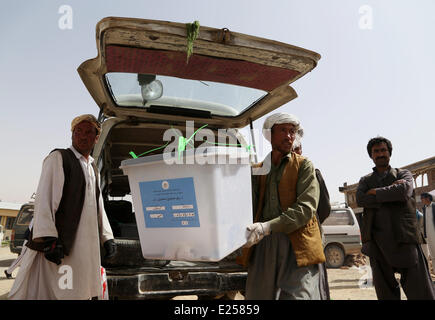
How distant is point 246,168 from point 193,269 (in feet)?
4.36

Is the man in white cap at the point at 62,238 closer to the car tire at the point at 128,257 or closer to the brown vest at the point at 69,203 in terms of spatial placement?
the brown vest at the point at 69,203

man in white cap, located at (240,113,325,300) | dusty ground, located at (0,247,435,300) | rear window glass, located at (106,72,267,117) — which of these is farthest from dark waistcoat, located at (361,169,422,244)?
dusty ground, located at (0,247,435,300)

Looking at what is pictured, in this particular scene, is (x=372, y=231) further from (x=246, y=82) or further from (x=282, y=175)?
(x=246, y=82)

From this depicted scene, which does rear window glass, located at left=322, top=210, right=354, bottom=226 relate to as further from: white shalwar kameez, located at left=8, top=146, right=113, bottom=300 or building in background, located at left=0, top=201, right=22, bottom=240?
building in background, located at left=0, top=201, right=22, bottom=240

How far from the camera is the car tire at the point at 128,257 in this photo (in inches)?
110

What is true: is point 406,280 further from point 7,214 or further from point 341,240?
point 7,214

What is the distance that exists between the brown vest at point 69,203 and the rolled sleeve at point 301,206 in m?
1.25

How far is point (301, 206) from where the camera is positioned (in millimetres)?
2043

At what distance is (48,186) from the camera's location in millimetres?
2193

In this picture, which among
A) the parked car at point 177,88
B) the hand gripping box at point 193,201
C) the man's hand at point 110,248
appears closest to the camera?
the hand gripping box at point 193,201

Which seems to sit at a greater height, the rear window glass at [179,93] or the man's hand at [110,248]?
the rear window glass at [179,93]

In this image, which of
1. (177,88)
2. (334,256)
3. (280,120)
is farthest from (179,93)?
(334,256)

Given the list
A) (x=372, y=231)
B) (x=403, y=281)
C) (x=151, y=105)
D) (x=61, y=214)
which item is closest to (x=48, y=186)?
(x=61, y=214)

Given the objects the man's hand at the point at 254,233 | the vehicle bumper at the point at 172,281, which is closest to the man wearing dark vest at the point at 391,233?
the vehicle bumper at the point at 172,281
